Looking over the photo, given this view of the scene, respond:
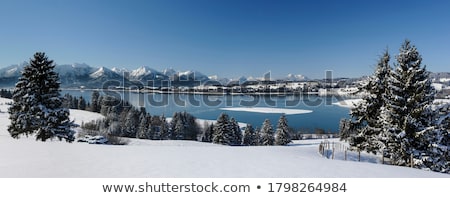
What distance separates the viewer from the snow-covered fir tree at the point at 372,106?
43.2 feet

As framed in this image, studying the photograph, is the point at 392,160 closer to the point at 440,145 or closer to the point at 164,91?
the point at 440,145

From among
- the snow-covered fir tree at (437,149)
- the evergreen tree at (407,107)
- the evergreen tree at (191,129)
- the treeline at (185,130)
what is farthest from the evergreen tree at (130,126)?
the snow-covered fir tree at (437,149)

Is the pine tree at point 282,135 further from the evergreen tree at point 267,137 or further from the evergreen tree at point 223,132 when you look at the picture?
the evergreen tree at point 223,132

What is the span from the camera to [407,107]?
11.4m

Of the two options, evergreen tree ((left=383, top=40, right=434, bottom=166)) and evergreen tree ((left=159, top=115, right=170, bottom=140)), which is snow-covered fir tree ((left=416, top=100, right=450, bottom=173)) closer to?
evergreen tree ((left=383, top=40, right=434, bottom=166))

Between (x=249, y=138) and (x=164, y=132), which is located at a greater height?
(x=249, y=138)

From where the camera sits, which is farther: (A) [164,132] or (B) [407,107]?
(A) [164,132]

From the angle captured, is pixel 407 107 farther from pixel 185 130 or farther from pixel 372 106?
pixel 185 130

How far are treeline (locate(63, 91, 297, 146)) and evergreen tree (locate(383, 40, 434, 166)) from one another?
2180 centimetres

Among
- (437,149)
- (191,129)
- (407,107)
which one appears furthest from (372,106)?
(191,129)

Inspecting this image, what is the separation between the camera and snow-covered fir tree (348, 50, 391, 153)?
13.2m

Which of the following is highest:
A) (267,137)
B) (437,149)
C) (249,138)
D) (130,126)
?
(437,149)

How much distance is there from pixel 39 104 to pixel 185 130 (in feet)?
131

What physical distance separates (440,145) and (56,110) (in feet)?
70.1
